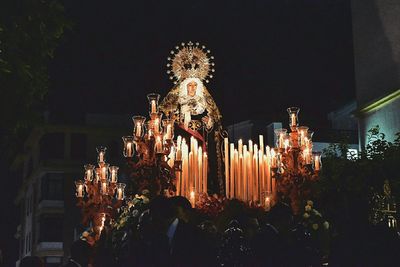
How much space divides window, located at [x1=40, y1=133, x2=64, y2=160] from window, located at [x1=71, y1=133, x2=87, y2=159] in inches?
29.0

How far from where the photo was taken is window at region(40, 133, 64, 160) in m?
45.0

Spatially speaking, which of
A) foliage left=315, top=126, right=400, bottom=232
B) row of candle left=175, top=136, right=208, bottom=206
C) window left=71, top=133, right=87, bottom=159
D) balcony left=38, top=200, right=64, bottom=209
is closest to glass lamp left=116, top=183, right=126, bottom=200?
row of candle left=175, top=136, right=208, bottom=206

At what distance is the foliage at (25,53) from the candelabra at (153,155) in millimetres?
3263

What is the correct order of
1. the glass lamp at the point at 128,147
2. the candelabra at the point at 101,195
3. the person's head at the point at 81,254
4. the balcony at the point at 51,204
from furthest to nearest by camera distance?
the balcony at the point at 51,204 → the candelabra at the point at 101,195 → the glass lamp at the point at 128,147 → the person's head at the point at 81,254

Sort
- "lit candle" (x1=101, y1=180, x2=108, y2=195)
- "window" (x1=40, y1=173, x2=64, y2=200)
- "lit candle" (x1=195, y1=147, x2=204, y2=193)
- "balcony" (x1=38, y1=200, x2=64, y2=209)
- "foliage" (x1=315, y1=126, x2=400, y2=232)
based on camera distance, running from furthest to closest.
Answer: "window" (x1=40, y1=173, x2=64, y2=200), "balcony" (x1=38, y1=200, x2=64, y2=209), "foliage" (x1=315, y1=126, x2=400, y2=232), "lit candle" (x1=101, y1=180, x2=108, y2=195), "lit candle" (x1=195, y1=147, x2=204, y2=193)

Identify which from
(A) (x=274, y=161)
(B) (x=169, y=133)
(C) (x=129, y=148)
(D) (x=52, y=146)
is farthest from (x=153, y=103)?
(D) (x=52, y=146)

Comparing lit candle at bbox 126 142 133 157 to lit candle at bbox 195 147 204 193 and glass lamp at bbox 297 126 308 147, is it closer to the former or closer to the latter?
lit candle at bbox 195 147 204 193

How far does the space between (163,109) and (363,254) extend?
37.6 ft

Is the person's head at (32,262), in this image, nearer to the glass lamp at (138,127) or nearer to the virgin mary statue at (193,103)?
the glass lamp at (138,127)

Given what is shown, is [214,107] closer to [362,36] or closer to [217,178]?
[217,178]

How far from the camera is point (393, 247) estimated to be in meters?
4.75

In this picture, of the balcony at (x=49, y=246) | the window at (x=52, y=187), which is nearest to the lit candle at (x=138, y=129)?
the balcony at (x=49, y=246)

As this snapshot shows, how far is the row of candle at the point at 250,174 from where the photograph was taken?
14.5 meters

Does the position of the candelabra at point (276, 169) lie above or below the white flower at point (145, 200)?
above
